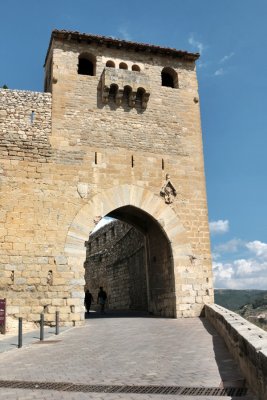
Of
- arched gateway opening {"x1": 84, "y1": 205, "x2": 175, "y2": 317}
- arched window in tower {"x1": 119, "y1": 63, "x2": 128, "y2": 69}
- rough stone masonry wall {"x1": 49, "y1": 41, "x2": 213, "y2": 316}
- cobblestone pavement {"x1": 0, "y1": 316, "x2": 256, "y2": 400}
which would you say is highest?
arched window in tower {"x1": 119, "y1": 63, "x2": 128, "y2": 69}

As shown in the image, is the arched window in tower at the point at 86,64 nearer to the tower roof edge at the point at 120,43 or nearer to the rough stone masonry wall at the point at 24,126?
the tower roof edge at the point at 120,43

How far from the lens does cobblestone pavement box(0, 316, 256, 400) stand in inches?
163

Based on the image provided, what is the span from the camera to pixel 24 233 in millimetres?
10750

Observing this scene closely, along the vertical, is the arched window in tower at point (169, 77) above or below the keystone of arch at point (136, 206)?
above

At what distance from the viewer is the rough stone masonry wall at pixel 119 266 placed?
1661 cm

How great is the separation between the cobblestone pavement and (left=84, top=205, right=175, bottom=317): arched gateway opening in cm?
490

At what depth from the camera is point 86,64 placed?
14289mm

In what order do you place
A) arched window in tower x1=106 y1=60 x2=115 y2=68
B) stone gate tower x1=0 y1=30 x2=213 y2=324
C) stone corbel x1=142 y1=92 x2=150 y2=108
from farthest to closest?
arched window in tower x1=106 y1=60 x2=115 y2=68 → stone corbel x1=142 y1=92 x2=150 y2=108 → stone gate tower x1=0 y1=30 x2=213 y2=324

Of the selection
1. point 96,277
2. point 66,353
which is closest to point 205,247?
point 66,353

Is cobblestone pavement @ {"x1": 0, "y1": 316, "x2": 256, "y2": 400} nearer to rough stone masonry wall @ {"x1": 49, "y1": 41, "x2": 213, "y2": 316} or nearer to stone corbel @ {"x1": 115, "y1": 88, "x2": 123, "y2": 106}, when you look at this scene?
rough stone masonry wall @ {"x1": 49, "y1": 41, "x2": 213, "y2": 316}

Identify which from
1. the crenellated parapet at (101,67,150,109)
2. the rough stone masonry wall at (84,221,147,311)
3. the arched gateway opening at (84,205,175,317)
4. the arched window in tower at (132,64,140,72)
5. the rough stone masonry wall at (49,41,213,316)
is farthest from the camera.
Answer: the rough stone masonry wall at (84,221,147,311)

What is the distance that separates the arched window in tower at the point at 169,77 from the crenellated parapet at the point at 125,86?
58.2 inches

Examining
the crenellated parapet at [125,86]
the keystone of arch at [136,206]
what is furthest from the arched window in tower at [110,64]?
the keystone of arch at [136,206]

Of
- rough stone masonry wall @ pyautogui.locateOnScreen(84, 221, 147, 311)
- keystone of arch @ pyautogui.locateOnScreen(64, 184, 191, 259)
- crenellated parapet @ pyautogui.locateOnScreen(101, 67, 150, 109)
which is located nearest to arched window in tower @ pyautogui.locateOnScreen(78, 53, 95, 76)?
crenellated parapet @ pyautogui.locateOnScreen(101, 67, 150, 109)
